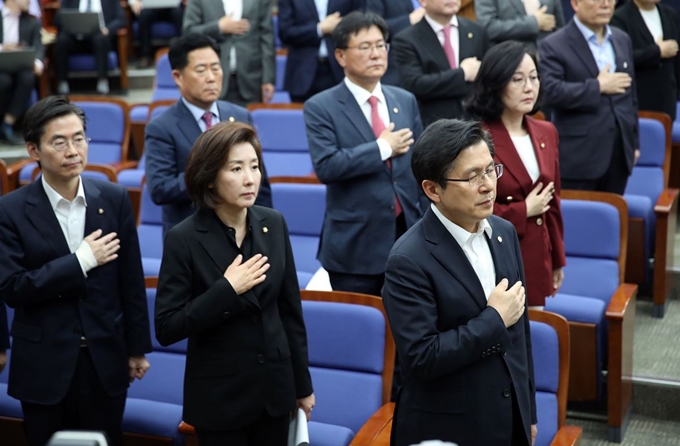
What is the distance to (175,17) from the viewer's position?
6949mm

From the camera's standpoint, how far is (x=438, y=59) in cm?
292

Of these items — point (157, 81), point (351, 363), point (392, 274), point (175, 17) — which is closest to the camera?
point (392, 274)

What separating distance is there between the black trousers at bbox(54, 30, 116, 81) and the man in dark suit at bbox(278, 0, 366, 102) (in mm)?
2615

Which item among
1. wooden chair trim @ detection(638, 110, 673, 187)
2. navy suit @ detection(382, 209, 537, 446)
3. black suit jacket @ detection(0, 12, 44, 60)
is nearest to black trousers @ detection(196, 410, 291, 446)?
navy suit @ detection(382, 209, 537, 446)

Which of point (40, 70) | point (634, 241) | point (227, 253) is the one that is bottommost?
point (634, 241)

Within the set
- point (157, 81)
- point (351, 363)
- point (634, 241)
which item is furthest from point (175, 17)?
point (351, 363)

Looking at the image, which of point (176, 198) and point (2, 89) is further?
point (2, 89)

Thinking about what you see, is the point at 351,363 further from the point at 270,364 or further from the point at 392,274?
the point at 392,274

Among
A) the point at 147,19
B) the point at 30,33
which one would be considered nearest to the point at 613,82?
the point at 30,33

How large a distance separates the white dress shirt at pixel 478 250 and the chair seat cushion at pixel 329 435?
0.63 metres

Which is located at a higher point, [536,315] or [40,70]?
[40,70]

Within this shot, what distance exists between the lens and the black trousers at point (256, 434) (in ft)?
5.90

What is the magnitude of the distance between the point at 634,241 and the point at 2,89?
3.71m

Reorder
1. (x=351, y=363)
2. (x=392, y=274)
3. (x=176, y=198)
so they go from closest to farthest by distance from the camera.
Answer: (x=392, y=274)
(x=351, y=363)
(x=176, y=198)
